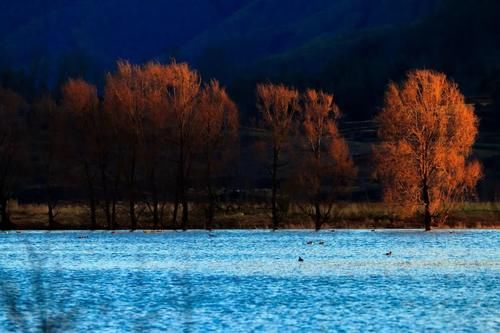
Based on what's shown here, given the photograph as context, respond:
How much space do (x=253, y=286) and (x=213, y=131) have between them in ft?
186

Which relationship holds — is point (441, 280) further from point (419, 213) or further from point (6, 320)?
point (419, 213)

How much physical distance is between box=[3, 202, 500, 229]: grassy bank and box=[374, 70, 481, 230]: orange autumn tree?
22.9 ft

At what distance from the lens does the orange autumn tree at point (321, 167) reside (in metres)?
95.7

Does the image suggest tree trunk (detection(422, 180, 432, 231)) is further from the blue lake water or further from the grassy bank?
the blue lake water

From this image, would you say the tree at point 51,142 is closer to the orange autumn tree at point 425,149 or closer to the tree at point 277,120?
the tree at point 277,120

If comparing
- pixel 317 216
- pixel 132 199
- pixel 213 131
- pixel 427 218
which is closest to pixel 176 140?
pixel 213 131

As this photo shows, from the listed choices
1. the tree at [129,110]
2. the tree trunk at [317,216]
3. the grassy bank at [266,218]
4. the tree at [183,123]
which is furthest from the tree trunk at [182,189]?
the tree trunk at [317,216]

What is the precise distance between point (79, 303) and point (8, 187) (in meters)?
67.2

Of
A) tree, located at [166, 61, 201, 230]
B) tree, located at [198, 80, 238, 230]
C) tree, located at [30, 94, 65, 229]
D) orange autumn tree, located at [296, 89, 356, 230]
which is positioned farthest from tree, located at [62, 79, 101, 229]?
orange autumn tree, located at [296, 89, 356, 230]

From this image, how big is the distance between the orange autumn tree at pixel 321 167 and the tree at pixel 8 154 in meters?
28.4

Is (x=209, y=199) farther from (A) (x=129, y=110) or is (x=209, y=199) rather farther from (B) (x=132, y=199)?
(A) (x=129, y=110)

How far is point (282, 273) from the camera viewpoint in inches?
1992

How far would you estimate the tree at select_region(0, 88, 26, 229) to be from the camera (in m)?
100

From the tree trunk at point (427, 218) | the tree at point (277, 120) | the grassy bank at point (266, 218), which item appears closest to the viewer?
the tree trunk at point (427, 218)
